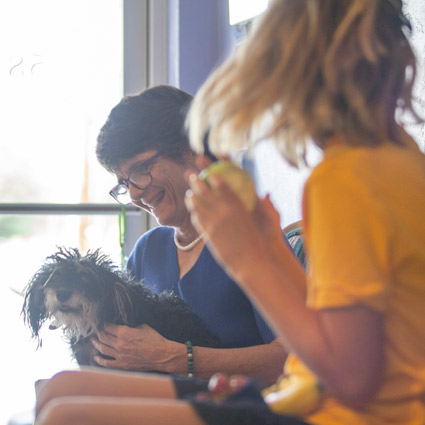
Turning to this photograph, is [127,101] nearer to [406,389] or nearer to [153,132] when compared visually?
[153,132]

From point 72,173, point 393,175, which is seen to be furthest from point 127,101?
point 72,173

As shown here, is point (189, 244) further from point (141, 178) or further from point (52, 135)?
point (52, 135)

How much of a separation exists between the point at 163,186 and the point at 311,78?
85cm

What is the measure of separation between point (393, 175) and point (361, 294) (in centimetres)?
16

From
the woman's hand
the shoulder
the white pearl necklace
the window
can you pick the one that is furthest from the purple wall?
the woman's hand

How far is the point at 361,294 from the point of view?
709 millimetres

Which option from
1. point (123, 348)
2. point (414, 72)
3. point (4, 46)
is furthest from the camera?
point (4, 46)

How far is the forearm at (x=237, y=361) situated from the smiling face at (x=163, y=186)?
1.18 ft

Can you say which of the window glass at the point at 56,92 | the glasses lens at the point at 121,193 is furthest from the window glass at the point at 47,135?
the glasses lens at the point at 121,193

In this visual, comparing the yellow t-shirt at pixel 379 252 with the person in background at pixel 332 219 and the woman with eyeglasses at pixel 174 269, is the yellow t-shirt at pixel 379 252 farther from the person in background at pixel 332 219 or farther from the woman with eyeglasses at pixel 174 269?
the woman with eyeglasses at pixel 174 269

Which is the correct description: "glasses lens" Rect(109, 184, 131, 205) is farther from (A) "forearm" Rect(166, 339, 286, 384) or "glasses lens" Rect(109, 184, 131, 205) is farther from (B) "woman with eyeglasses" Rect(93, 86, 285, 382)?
(A) "forearm" Rect(166, 339, 286, 384)

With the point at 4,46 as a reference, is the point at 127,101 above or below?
below

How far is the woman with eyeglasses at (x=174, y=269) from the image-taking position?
4.83 ft

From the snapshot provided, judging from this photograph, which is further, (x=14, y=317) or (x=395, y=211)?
(x=14, y=317)
